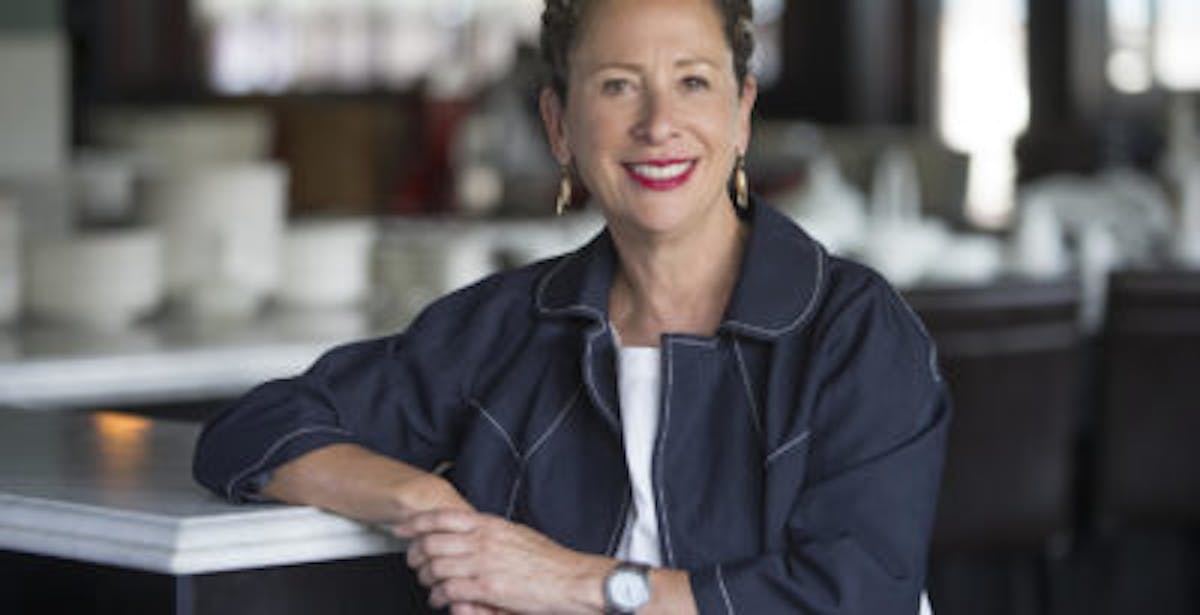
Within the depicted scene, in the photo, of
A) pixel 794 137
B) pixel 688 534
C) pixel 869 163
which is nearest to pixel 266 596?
pixel 688 534

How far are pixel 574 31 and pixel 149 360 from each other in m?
1.87

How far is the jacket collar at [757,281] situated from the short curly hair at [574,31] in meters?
0.15

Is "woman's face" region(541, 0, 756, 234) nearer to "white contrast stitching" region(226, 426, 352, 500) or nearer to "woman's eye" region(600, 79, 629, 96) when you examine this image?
"woman's eye" region(600, 79, 629, 96)

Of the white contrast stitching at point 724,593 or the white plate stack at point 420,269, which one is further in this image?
the white plate stack at point 420,269

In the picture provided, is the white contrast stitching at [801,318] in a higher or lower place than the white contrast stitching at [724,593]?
higher

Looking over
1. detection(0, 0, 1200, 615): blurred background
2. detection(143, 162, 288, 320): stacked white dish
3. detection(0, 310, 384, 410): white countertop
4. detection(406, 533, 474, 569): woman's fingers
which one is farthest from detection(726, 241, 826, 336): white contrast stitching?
detection(143, 162, 288, 320): stacked white dish

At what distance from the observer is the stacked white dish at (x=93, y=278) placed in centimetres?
432

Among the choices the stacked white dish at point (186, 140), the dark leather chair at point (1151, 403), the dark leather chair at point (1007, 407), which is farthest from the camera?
the stacked white dish at point (186, 140)

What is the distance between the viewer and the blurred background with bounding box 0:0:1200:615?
4.23 metres

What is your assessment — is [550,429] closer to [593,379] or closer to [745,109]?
[593,379]

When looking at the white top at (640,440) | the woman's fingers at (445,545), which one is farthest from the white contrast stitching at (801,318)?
the woman's fingers at (445,545)

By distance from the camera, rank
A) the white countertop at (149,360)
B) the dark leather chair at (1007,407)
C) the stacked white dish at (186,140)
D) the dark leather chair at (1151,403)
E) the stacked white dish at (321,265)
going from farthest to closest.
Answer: the stacked white dish at (186,140) < the stacked white dish at (321,265) < the dark leather chair at (1151,403) < the dark leather chair at (1007,407) < the white countertop at (149,360)

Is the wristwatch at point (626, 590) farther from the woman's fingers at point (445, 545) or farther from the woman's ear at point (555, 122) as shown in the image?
the woman's ear at point (555, 122)

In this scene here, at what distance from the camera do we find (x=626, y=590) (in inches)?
Result: 84.4
